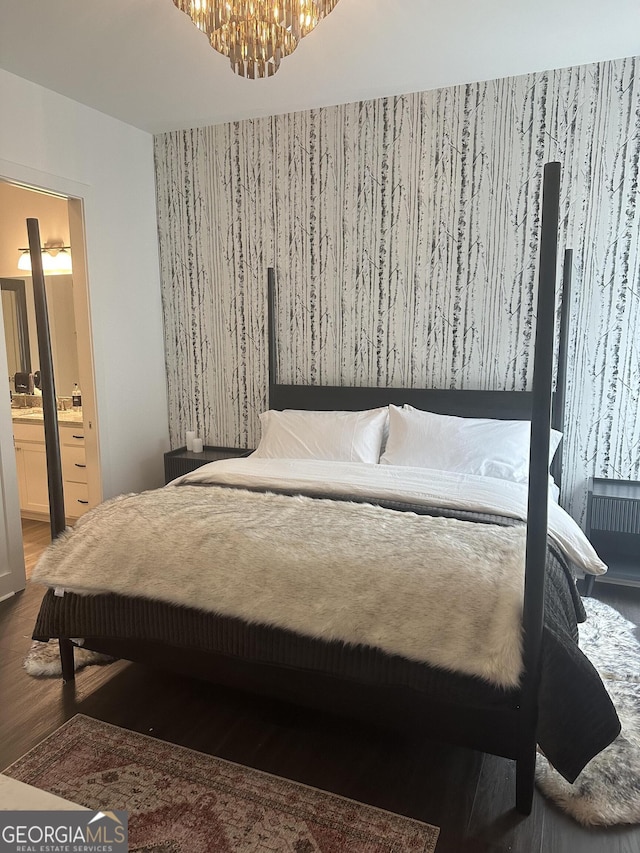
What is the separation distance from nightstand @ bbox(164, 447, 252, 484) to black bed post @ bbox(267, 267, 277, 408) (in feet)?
1.52

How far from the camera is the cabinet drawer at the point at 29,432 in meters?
4.35

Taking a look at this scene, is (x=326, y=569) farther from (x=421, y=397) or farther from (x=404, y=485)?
(x=421, y=397)

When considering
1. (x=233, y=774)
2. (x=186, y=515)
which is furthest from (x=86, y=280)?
(x=233, y=774)

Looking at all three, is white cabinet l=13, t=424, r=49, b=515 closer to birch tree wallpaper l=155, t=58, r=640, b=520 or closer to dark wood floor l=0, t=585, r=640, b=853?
birch tree wallpaper l=155, t=58, r=640, b=520

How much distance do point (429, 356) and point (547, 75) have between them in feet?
5.28

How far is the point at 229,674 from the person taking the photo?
2.09 meters

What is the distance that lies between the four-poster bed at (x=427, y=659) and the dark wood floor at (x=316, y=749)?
4.2 inches

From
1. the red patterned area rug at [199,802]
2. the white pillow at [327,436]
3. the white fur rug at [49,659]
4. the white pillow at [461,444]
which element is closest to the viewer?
the red patterned area rug at [199,802]

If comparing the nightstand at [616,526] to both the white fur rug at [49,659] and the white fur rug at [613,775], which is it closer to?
the white fur rug at [613,775]

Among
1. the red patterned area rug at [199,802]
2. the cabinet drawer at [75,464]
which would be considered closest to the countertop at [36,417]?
the cabinet drawer at [75,464]

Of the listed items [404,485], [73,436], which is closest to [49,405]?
[404,485]

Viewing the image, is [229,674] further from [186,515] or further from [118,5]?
[118,5]

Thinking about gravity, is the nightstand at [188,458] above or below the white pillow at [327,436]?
below

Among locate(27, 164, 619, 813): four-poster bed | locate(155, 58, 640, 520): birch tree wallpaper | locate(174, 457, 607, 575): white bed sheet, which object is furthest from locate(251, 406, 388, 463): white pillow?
locate(27, 164, 619, 813): four-poster bed
